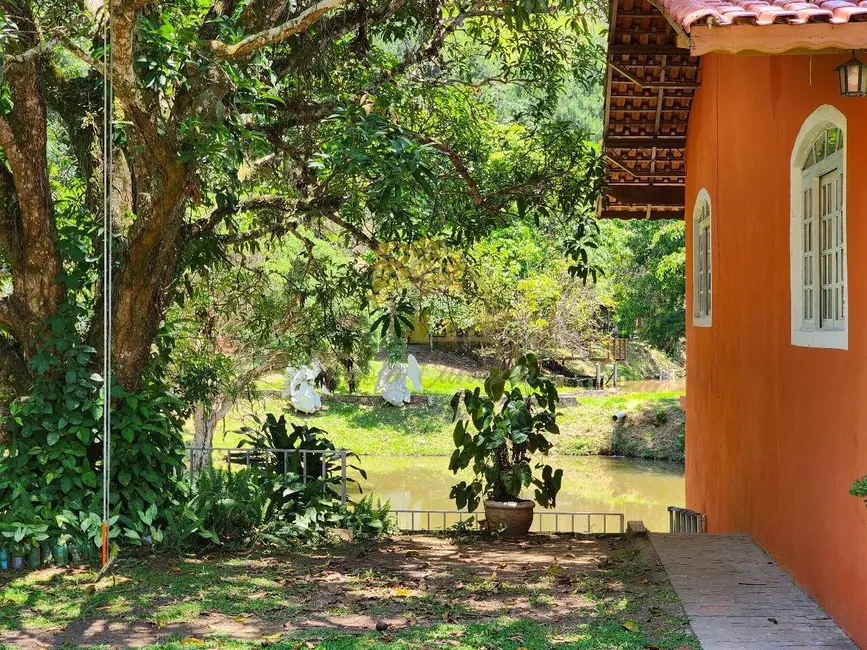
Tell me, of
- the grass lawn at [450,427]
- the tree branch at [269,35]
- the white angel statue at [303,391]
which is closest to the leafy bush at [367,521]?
the tree branch at [269,35]

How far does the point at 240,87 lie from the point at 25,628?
3453 mm

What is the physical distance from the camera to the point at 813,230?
6625 mm

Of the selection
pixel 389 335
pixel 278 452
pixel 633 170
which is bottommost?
pixel 278 452

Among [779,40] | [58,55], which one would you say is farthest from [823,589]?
[58,55]

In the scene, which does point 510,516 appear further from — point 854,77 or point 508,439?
point 854,77

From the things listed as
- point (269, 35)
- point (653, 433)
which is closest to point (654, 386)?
point (653, 433)

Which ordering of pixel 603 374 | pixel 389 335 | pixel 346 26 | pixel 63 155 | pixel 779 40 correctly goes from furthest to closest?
pixel 603 374 < pixel 389 335 < pixel 63 155 < pixel 346 26 < pixel 779 40

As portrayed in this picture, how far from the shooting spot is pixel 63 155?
11.7m

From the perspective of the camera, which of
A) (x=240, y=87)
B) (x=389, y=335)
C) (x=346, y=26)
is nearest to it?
(x=240, y=87)

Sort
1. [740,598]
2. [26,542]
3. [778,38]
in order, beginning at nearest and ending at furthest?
[778,38], [740,598], [26,542]

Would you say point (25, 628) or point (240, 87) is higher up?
point (240, 87)

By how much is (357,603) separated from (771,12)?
4.17 metres

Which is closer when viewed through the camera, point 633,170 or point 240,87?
point 240,87

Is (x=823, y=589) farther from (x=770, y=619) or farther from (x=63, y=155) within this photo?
(x=63, y=155)
